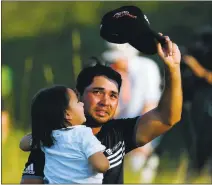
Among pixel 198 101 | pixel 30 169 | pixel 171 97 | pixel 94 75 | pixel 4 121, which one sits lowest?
pixel 30 169

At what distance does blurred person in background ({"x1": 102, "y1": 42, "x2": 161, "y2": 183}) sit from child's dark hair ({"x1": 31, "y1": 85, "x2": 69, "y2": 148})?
0.75m

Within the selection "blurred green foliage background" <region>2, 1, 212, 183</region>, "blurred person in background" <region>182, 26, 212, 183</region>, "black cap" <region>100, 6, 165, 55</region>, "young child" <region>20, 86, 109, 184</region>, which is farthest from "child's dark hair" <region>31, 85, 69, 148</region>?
"blurred person in background" <region>182, 26, 212, 183</region>

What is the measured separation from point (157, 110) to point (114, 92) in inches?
12.7

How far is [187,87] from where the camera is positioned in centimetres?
381

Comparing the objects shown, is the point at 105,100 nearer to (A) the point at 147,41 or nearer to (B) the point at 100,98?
(B) the point at 100,98

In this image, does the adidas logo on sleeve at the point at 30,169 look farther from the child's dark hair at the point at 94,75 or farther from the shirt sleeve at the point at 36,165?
the child's dark hair at the point at 94,75

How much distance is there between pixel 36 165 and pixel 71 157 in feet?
0.95

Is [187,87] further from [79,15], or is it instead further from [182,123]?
[79,15]

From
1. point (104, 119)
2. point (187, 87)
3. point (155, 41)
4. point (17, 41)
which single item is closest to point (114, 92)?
point (104, 119)

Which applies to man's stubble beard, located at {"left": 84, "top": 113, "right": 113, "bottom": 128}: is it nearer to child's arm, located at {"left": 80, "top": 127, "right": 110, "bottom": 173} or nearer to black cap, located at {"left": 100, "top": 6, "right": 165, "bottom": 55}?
child's arm, located at {"left": 80, "top": 127, "right": 110, "bottom": 173}

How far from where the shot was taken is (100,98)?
327 centimetres

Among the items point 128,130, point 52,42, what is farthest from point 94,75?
point 52,42

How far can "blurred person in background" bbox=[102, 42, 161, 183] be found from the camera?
3.74 m

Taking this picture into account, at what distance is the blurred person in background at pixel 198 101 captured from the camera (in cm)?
381
